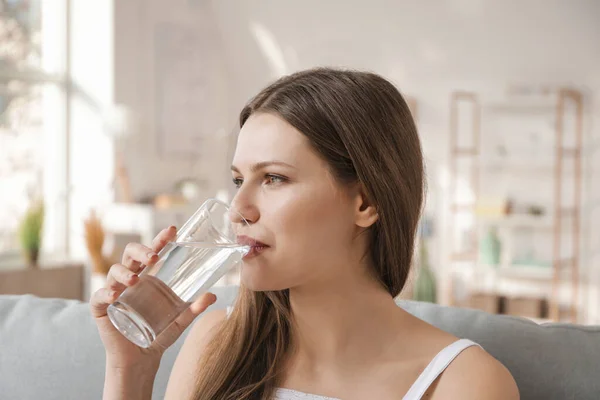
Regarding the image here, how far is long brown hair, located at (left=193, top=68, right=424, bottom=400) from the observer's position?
1.28 meters

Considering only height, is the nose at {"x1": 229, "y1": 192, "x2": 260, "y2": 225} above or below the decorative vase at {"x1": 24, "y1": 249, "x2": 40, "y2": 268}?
above

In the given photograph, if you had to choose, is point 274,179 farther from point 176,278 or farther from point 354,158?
point 176,278

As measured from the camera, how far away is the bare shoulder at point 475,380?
1.20 metres

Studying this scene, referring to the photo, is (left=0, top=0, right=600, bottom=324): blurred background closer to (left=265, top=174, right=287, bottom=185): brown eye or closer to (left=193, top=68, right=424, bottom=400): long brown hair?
(left=193, top=68, right=424, bottom=400): long brown hair

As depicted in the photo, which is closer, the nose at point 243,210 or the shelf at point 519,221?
the nose at point 243,210

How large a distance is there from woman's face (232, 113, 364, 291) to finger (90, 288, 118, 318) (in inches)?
8.5

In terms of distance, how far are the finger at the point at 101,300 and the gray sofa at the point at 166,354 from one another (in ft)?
0.85

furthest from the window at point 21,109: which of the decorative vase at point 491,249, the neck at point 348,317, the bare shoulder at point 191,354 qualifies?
the neck at point 348,317

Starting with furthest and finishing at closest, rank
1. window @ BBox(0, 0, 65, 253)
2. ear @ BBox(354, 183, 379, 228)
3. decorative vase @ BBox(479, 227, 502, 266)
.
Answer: decorative vase @ BBox(479, 227, 502, 266)
window @ BBox(0, 0, 65, 253)
ear @ BBox(354, 183, 379, 228)

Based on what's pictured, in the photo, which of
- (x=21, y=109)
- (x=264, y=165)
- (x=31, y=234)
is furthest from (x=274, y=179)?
(x=21, y=109)

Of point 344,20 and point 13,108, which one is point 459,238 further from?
point 13,108

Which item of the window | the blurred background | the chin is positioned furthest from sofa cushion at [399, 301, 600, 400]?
the window

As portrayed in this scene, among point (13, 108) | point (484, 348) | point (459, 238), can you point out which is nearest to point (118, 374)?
point (484, 348)

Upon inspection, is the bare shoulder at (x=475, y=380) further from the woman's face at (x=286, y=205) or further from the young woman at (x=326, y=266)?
the woman's face at (x=286, y=205)
